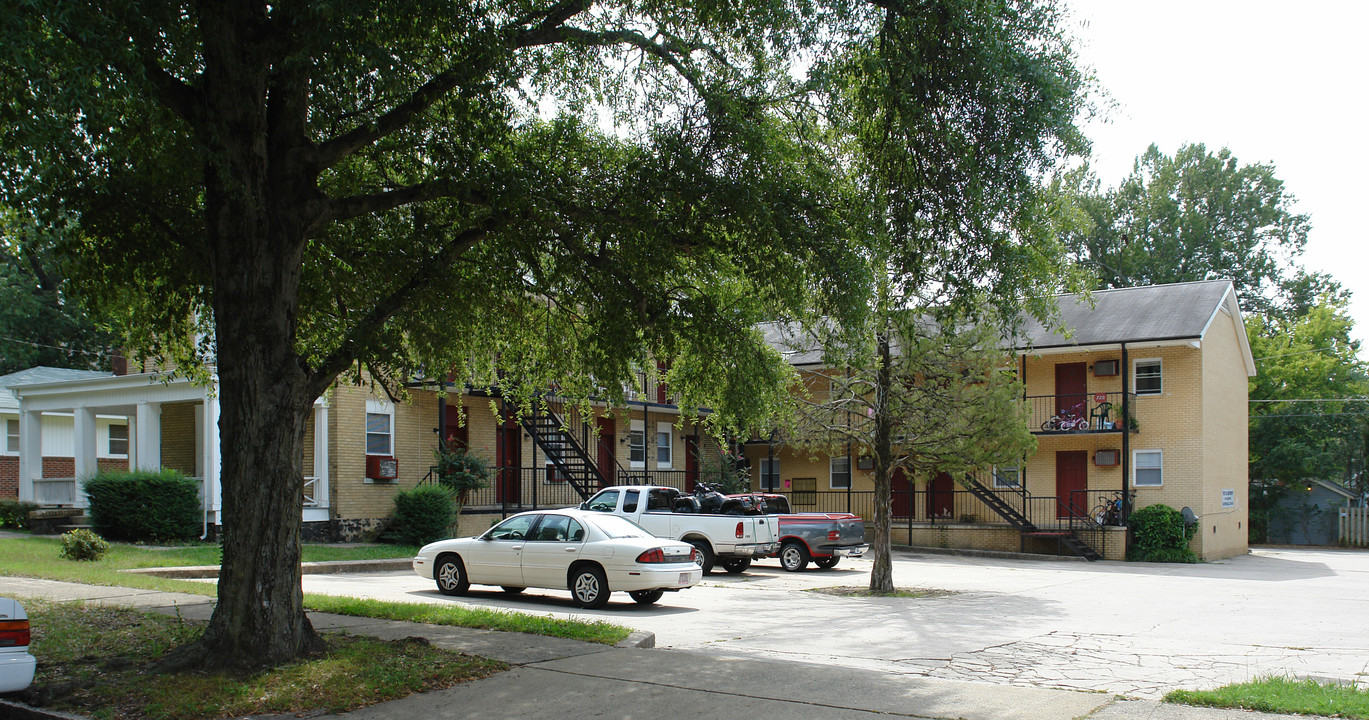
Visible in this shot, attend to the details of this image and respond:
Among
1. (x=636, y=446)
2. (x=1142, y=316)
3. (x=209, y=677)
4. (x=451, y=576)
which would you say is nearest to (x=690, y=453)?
(x=636, y=446)

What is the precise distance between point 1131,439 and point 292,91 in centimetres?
2661

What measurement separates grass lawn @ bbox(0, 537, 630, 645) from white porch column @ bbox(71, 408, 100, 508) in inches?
95.2

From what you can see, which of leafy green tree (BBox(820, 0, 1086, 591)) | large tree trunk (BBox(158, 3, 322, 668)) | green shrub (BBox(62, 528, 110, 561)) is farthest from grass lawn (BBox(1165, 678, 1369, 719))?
green shrub (BBox(62, 528, 110, 561))

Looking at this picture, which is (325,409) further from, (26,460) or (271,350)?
(271,350)

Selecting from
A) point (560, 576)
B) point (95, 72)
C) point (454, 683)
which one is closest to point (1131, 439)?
point (560, 576)

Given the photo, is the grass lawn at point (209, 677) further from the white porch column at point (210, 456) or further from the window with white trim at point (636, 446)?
the window with white trim at point (636, 446)

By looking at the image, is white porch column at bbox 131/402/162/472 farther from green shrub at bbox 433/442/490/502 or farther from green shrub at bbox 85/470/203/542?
green shrub at bbox 433/442/490/502

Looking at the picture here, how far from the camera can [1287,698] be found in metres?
7.89

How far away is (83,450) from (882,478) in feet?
62.2

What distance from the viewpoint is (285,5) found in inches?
339

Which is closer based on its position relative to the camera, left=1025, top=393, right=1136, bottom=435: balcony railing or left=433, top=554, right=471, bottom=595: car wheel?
left=433, top=554, right=471, bottom=595: car wheel

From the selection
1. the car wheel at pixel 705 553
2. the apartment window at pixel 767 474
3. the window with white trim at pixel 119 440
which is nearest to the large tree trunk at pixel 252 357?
the car wheel at pixel 705 553

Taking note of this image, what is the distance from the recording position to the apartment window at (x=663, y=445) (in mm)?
34719

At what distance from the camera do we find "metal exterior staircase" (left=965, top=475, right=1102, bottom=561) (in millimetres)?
27561
